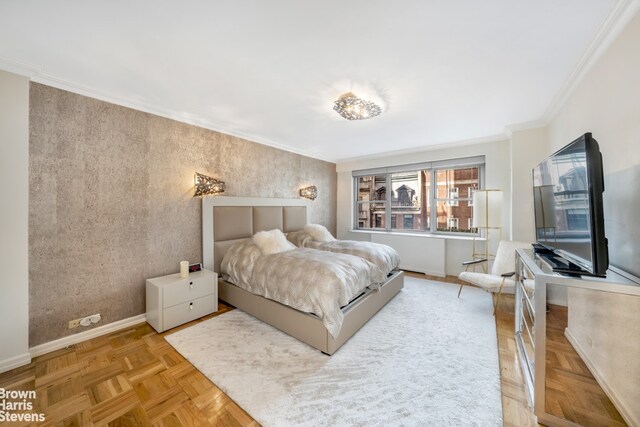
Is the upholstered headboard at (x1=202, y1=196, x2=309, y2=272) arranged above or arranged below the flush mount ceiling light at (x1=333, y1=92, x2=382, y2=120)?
below

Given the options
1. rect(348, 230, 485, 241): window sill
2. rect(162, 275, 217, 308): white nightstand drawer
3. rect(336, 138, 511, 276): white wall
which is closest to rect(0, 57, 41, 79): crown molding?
rect(162, 275, 217, 308): white nightstand drawer

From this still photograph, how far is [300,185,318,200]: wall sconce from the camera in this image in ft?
16.6

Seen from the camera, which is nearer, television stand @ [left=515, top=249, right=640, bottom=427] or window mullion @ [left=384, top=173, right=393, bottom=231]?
television stand @ [left=515, top=249, right=640, bottom=427]

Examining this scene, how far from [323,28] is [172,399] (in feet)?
9.18

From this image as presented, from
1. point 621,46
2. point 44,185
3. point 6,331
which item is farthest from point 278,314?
point 621,46

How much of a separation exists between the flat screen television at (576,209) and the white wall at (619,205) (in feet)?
0.89

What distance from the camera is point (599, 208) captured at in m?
1.33

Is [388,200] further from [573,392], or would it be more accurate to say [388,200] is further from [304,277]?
[573,392]

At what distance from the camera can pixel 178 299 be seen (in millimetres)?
2678

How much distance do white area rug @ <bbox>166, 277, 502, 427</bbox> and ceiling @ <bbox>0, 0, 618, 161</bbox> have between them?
256 centimetres

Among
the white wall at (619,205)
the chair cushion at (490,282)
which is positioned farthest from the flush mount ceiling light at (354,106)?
the chair cushion at (490,282)

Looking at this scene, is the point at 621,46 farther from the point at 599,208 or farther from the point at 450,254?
the point at 450,254

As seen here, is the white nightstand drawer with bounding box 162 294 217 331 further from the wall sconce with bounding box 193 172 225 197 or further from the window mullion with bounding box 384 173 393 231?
the window mullion with bounding box 384 173 393 231

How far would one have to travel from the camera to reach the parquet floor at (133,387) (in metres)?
1.54
